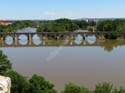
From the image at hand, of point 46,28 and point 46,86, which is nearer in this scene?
point 46,86

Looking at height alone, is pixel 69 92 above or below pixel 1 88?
below

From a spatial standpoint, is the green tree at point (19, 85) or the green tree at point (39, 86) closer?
the green tree at point (39, 86)

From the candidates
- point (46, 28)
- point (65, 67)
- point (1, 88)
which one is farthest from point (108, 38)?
point (1, 88)

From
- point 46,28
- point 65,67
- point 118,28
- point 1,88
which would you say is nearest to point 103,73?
point 65,67

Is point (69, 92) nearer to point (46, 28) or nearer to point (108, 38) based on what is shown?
point (108, 38)

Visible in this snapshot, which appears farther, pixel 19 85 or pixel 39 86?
pixel 19 85

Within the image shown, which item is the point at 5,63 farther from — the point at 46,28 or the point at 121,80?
the point at 46,28

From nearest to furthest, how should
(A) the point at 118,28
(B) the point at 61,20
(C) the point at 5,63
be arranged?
(C) the point at 5,63
(A) the point at 118,28
(B) the point at 61,20

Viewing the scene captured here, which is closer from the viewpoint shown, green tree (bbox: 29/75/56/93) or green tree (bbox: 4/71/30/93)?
green tree (bbox: 29/75/56/93)

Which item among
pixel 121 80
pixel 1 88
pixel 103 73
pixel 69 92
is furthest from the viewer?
pixel 103 73
